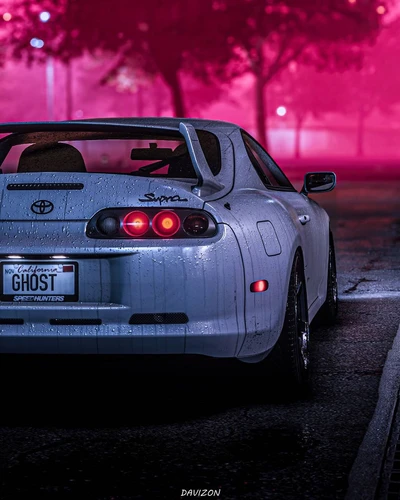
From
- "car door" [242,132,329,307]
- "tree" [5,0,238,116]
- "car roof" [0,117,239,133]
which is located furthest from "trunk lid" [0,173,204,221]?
"tree" [5,0,238,116]

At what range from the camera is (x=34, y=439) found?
17.7 ft

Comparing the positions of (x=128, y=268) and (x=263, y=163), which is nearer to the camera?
(x=128, y=268)

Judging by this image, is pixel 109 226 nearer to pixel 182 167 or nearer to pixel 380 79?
pixel 182 167

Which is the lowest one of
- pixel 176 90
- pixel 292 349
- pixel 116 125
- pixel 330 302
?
pixel 176 90

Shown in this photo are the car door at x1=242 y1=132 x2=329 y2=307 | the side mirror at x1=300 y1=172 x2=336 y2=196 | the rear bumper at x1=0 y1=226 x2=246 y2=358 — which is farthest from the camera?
the side mirror at x1=300 y1=172 x2=336 y2=196

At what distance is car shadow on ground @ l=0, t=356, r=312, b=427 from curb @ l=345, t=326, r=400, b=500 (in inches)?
17.3

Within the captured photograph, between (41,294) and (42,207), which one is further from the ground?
(42,207)

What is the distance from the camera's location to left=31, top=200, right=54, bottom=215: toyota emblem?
566 cm

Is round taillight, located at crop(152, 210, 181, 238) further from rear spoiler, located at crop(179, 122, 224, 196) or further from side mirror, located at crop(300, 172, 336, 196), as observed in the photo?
side mirror, located at crop(300, 172, 336, 196)

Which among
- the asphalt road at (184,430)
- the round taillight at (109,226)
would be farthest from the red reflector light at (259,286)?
the round taillight at (109,226)

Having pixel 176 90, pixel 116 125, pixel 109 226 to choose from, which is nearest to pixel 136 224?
pixel 109 226

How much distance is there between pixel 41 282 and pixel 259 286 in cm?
106

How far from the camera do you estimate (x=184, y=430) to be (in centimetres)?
552

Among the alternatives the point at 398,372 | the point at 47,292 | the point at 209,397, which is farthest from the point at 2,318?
the point at 398,372
